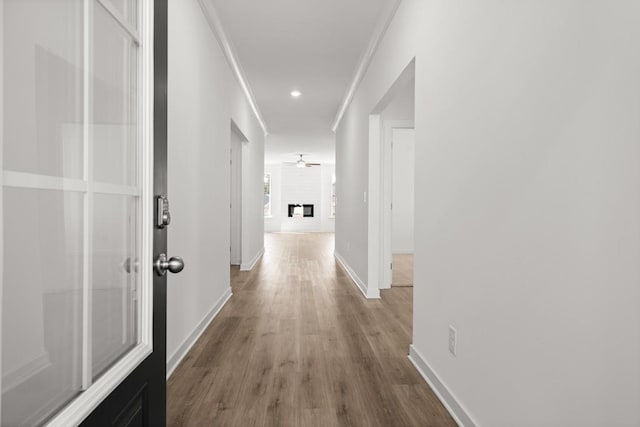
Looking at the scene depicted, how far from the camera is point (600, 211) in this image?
3.37 feet

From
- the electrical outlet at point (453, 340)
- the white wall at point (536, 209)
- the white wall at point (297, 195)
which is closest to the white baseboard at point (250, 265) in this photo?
the white wall at point (536, 209)

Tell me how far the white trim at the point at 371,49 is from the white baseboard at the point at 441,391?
2481mm

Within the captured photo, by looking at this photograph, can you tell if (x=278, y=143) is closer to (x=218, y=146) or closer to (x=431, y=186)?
(x=218, y=146)

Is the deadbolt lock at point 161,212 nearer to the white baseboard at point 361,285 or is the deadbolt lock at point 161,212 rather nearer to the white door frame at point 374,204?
the white door frame at point 374,204

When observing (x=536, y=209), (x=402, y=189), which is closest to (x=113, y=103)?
(x=536, y=209)

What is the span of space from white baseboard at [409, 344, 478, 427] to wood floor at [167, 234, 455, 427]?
0.03 metres

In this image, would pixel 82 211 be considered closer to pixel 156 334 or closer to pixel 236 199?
pixel 156 334

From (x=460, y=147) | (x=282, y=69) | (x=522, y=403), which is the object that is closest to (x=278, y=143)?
(x=282, y=69)

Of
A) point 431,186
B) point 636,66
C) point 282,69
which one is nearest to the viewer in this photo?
point 636,66

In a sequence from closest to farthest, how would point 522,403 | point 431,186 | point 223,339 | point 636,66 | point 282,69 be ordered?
point 636,66 < point 522,403 < point 431,186 < point 223,339 < point 282,69

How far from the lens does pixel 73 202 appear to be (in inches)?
30.2

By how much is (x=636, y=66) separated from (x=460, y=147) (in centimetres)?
99

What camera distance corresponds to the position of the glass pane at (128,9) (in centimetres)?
92

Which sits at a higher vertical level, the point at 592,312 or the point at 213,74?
the point at 213,74
